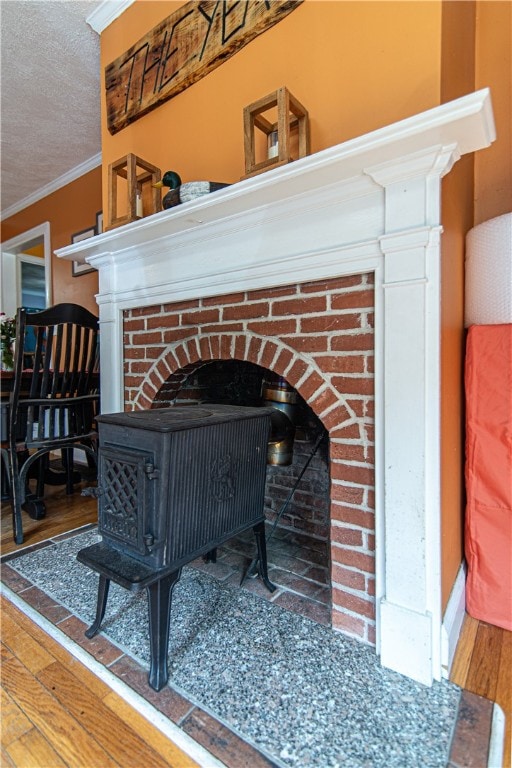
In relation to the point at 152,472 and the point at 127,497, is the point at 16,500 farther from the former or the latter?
the point at 152,472


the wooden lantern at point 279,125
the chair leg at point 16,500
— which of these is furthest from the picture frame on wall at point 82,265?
the wooden lantern at point 279,125

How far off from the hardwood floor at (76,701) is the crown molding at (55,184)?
11.0 feet

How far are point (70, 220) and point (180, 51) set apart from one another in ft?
7.66

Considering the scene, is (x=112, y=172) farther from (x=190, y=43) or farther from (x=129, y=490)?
(x=129, y=490)

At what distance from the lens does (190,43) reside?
1.72 m

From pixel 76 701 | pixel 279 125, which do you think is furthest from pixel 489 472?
pixel 76 701

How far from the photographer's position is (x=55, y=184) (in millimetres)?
3775

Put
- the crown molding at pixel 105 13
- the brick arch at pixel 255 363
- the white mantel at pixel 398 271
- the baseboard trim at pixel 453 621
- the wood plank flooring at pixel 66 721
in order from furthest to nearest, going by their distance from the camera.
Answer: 1. the crown molding at pixel 105 13
2. the brick arch at pixel 255 363
3. the baseboard trim at pixel 453 621
4. the white mantel at pixel 398 271
5. the wood plank flooring at pixel 66 721

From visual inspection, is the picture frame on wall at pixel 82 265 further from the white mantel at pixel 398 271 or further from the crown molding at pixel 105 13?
the white mantel at pixel 398 271

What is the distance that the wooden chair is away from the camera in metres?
2.05

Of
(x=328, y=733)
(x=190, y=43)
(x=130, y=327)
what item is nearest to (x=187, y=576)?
(x=328, y=733)

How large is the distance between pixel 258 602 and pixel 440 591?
2.22ft

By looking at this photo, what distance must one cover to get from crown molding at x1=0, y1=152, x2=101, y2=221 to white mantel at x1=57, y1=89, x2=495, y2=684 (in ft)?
8.65

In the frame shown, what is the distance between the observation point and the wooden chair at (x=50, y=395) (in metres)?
2.05
